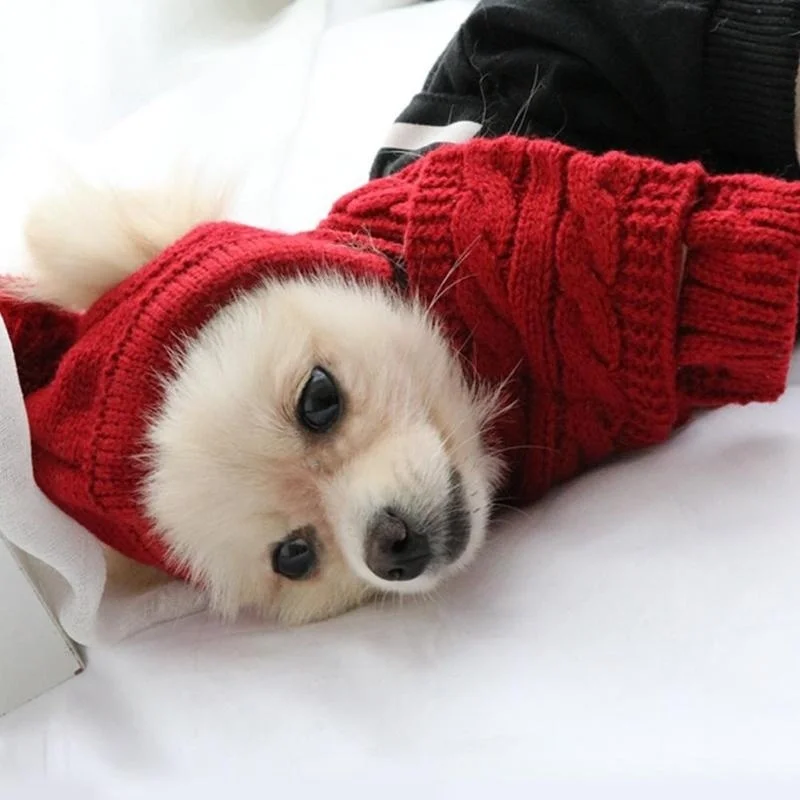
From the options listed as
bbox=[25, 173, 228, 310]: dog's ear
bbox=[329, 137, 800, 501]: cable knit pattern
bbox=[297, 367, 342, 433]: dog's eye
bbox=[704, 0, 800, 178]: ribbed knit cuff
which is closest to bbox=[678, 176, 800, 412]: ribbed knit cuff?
bbox=[329, 137, 800, 501]: cable knit pattern

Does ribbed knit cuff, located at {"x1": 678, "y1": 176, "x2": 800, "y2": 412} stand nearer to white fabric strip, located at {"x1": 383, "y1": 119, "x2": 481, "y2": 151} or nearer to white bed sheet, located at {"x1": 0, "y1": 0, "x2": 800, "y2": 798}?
white bed sheet, located at {"x1": 0, "y1": 0, "x2": 800, "y2": 798}

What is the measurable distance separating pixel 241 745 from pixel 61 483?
0.26 metres

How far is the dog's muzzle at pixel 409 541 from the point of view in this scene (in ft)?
2.74

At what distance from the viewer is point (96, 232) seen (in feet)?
2.87

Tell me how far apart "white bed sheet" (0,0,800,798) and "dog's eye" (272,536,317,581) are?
6 centimetres

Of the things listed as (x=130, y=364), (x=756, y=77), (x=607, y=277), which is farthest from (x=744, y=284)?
(x=130, y=364)

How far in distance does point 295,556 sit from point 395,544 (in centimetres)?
11

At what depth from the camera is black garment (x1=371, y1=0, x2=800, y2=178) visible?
0.91m

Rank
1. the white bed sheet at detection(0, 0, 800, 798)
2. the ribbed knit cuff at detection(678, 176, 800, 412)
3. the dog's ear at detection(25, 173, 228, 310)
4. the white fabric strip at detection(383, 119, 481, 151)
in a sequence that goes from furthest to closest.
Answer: the white fabric strip at detection(383, 119, 481, 151) < the dog's ear at detection(25, 173, 228, 310) < the ribbed knit cuff at detection(678, 176, 800, 412) < the white bed sheet at detection(0, 0, 800, 798)

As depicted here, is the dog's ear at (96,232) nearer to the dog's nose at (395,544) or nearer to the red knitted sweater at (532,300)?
the red knitted sweater at (532,300)

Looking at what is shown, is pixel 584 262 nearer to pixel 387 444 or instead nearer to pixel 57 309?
pixel 387 444

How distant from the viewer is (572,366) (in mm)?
859

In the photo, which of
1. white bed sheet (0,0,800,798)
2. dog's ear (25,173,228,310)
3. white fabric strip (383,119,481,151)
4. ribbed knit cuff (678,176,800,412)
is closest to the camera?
white bed sheet (0,0,800,798)

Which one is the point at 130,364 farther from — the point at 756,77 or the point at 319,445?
the point at 756,77
